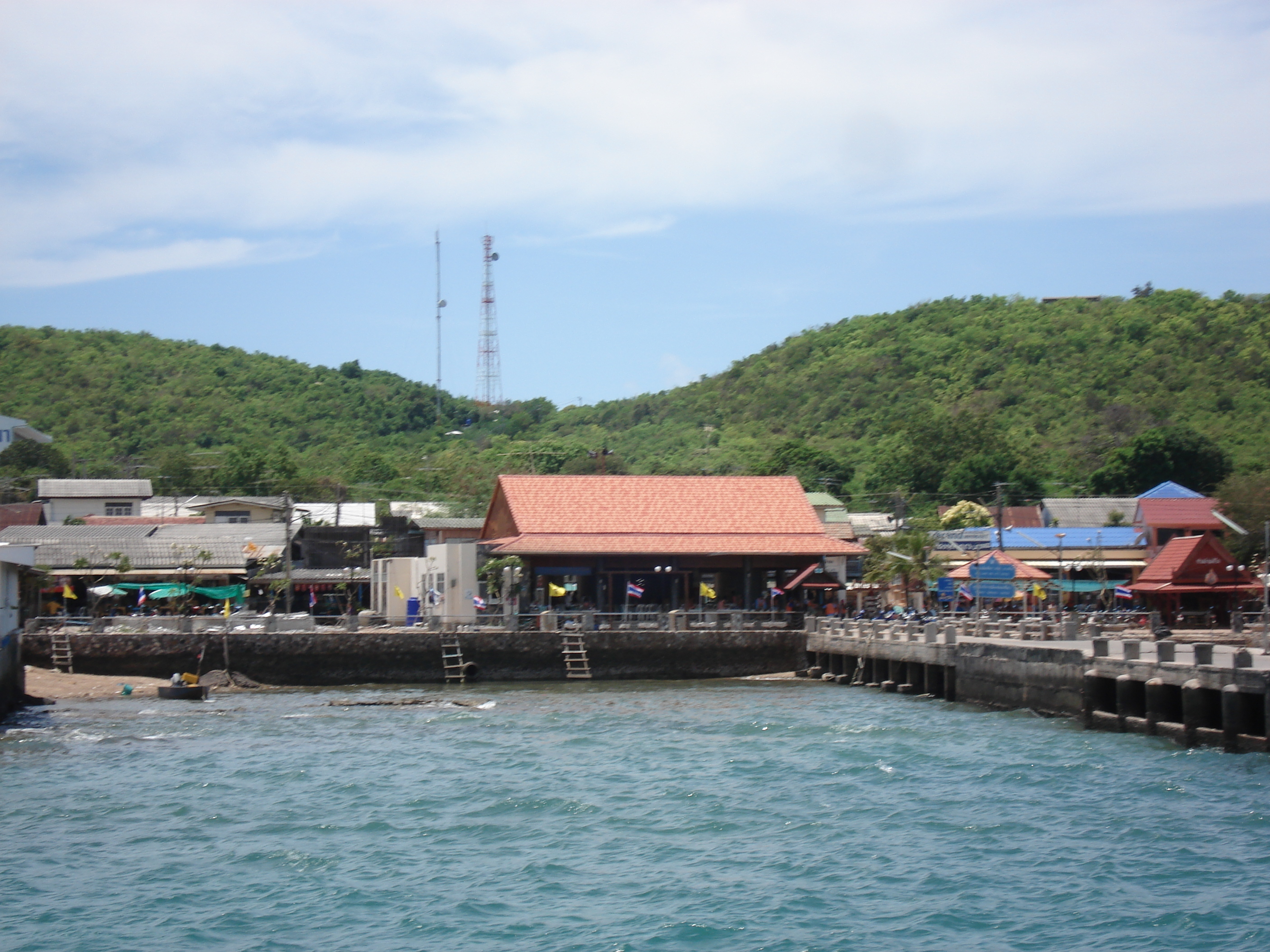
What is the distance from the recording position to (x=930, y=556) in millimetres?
61500

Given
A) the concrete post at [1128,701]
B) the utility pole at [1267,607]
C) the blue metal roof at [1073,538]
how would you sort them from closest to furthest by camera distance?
the concrete post at [1128,701], the utility pole at [1267,607], the blue metal roof at [1073,538]

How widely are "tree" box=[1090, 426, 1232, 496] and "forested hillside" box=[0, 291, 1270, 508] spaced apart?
0.52ft

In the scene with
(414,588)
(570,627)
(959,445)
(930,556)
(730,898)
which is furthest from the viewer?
(959,445)

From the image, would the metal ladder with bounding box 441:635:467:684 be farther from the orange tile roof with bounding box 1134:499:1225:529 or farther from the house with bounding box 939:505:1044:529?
the house with bounding box 939:505:1044:529

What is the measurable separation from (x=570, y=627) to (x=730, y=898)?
92.4 feet

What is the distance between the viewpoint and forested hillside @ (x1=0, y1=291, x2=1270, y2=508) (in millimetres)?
92000

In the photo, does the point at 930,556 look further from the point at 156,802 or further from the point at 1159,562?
the point at 156,802

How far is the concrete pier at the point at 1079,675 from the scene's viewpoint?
24.6 metres

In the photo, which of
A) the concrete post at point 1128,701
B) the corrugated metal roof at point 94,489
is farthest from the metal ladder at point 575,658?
the corrugated metal roof at point 94,489

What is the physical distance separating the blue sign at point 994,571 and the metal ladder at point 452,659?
1757 centimetres

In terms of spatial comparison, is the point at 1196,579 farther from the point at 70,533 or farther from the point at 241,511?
the point at 241,511

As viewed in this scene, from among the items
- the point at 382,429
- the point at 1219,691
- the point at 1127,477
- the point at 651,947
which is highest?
the point at 382,429

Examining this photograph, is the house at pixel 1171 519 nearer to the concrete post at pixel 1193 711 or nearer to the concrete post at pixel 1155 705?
the concrete post at pixel 1155 705

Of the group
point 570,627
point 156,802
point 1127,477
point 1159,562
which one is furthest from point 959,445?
point 156,802
